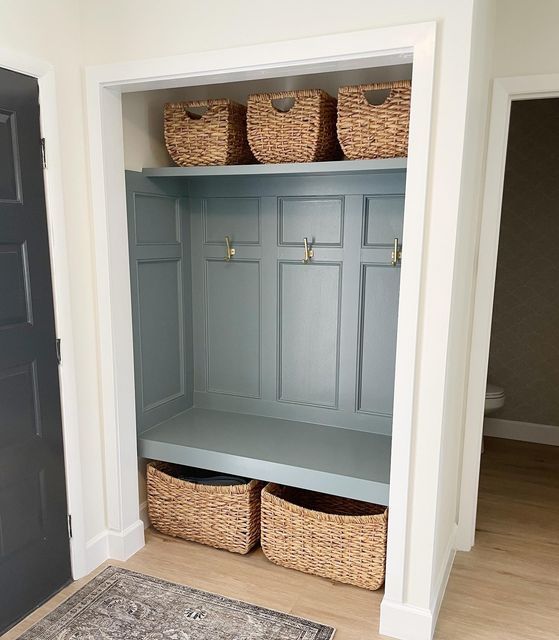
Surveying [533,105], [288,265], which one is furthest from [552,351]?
[288,265]

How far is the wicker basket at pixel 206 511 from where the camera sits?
2588mm

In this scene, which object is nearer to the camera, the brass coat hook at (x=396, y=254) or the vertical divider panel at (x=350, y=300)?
the brass coat hook at (x=396, y=254)

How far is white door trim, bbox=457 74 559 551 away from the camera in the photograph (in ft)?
7.80

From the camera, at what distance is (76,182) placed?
2.29 meters

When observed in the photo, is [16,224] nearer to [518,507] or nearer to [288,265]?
[288,265]

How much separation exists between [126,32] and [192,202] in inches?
36.5

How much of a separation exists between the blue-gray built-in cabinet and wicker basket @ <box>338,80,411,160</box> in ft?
0.63

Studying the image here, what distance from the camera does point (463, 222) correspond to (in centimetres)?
200

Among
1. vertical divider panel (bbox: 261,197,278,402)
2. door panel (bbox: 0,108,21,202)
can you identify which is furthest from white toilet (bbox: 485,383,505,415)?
door panel (bbox: 0,108,21,202)

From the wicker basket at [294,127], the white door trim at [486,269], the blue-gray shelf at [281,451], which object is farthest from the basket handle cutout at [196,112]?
the blue-gray shelf at [281,451]

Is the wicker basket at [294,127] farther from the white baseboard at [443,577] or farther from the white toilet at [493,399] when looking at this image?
the white toilet at [493,399]

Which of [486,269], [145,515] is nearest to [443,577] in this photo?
[486,269]

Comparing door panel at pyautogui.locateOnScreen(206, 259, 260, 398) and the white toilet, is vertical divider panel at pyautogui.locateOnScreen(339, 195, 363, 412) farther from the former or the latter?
the white toilet

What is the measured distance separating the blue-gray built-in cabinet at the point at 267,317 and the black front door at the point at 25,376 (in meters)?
0.50
